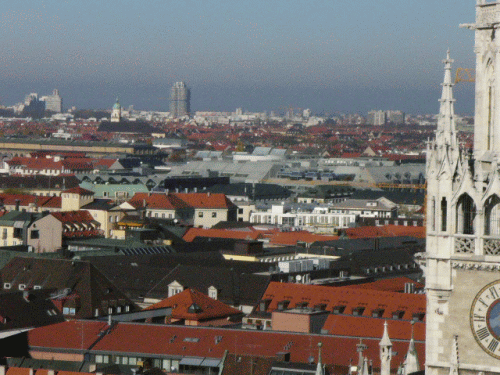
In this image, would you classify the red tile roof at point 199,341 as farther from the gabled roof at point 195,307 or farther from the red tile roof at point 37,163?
the red tile roof at point 37,163

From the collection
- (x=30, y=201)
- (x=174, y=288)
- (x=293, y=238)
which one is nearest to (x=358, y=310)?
(x=174, y=288)

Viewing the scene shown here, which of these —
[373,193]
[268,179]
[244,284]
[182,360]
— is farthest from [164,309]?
[268,179]

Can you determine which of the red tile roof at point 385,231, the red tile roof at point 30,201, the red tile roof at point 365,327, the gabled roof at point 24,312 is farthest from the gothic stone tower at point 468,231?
the red tile roof at point 30,201

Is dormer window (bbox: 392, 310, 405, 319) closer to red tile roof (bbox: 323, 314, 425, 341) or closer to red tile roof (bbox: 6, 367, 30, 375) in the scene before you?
red tile roof (bbox: 323, 314, 425, 341)

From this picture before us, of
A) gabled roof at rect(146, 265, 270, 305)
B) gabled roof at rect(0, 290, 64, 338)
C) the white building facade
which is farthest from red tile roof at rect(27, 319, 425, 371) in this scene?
the white building facade

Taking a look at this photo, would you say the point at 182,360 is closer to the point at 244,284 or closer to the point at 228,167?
the point at 244,284

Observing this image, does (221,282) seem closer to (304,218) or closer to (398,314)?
(398,314)

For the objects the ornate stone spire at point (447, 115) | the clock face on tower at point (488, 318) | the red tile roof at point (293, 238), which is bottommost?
the red tile roof at point (293, 238)
